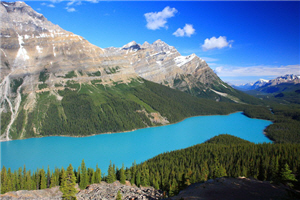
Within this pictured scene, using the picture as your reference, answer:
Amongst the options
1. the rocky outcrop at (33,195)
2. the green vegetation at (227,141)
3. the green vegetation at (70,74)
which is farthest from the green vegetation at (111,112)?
the rocky outcrop at (33,195)

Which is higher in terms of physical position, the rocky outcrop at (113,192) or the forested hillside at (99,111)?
the forested hillside at (99,111)

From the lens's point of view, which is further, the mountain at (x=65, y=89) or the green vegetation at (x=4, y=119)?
the mountain at (x=65, y=89)

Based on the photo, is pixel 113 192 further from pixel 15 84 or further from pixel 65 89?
pixel 15 84

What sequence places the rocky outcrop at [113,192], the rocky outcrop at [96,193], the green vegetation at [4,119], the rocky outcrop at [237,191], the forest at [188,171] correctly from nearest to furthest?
the rocky outcrop at [237,191], the rocky outcrop at [96,193], the rocky outcrop at [113,192], the forest at [188,171], the green vegetation at [4,119]

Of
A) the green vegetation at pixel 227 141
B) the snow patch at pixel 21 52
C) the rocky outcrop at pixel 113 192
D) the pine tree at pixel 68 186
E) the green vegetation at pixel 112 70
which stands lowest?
the rocky outcrop at pixel 113 192

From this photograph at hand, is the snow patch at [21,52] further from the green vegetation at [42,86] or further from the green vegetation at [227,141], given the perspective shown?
the green vegetation at [227,141]

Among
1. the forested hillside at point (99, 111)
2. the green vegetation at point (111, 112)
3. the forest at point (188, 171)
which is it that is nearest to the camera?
the forest at point (188, 171)

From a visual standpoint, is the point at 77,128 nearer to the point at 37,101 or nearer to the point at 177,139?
the point at 37,101
